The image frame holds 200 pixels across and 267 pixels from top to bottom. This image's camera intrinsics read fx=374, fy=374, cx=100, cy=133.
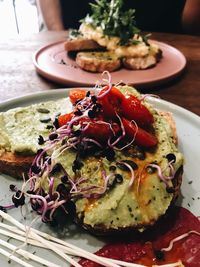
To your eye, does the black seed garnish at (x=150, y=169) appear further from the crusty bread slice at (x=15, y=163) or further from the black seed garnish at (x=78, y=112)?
the crusty bread slice at (x=15, y=163)

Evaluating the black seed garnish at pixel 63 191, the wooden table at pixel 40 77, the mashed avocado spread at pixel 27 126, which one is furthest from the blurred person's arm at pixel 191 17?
the black seed garnish at pixel 63 191

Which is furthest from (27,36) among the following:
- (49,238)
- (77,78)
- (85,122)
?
(49,238)

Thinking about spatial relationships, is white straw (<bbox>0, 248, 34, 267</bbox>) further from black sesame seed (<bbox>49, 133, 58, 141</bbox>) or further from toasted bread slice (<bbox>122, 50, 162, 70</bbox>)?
toasted bread slice (<bbox>122, 50, 162, 70</bbox>)

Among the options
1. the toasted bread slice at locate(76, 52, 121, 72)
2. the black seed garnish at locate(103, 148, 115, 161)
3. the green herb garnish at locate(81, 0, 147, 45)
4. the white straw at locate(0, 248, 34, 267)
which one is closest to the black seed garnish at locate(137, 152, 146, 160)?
the black seed garnish at locate(103, 148, 115, 161)

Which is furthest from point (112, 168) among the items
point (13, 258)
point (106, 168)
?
point (13, 258)

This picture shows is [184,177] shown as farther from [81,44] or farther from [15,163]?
[81,44]

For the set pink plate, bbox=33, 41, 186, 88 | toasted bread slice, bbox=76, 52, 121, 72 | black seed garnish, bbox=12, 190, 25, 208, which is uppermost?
black seed garnish, bbox=12, 190, 25, 208

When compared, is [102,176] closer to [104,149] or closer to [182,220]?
[104,149]
